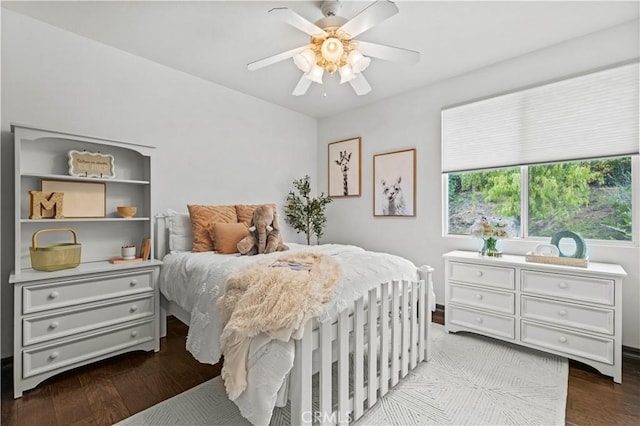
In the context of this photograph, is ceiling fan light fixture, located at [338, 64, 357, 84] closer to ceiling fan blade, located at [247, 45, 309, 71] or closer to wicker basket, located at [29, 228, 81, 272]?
ceiling fan blade, located at [247, 45, 309, 71]

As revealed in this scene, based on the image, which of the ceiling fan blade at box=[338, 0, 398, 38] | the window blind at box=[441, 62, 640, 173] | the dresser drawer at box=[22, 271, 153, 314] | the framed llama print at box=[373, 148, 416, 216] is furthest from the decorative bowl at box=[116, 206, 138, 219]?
the window blind at box=[441, 62, 640, 173]

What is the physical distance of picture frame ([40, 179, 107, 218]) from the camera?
223 centimetres

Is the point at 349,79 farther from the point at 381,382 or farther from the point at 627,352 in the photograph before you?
the point at 627,352

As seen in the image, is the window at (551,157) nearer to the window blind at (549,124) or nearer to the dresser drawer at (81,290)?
the window blind at (549,124)

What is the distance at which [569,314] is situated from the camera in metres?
2.17

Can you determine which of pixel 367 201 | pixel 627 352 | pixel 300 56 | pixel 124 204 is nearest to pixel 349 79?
pixel 300 56

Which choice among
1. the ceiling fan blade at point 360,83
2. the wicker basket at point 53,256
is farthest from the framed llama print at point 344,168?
the wicker basket at point 53,256

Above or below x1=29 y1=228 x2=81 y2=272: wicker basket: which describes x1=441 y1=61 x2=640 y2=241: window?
above

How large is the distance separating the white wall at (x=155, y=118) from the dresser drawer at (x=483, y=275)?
225 centimetres

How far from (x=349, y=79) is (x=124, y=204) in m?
2.22

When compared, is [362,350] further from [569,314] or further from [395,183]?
[395,183]

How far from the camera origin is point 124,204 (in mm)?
2625

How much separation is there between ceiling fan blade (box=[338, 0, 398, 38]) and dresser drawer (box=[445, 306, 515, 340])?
95.5 inches

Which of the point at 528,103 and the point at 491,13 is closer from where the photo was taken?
the point at 491,13
